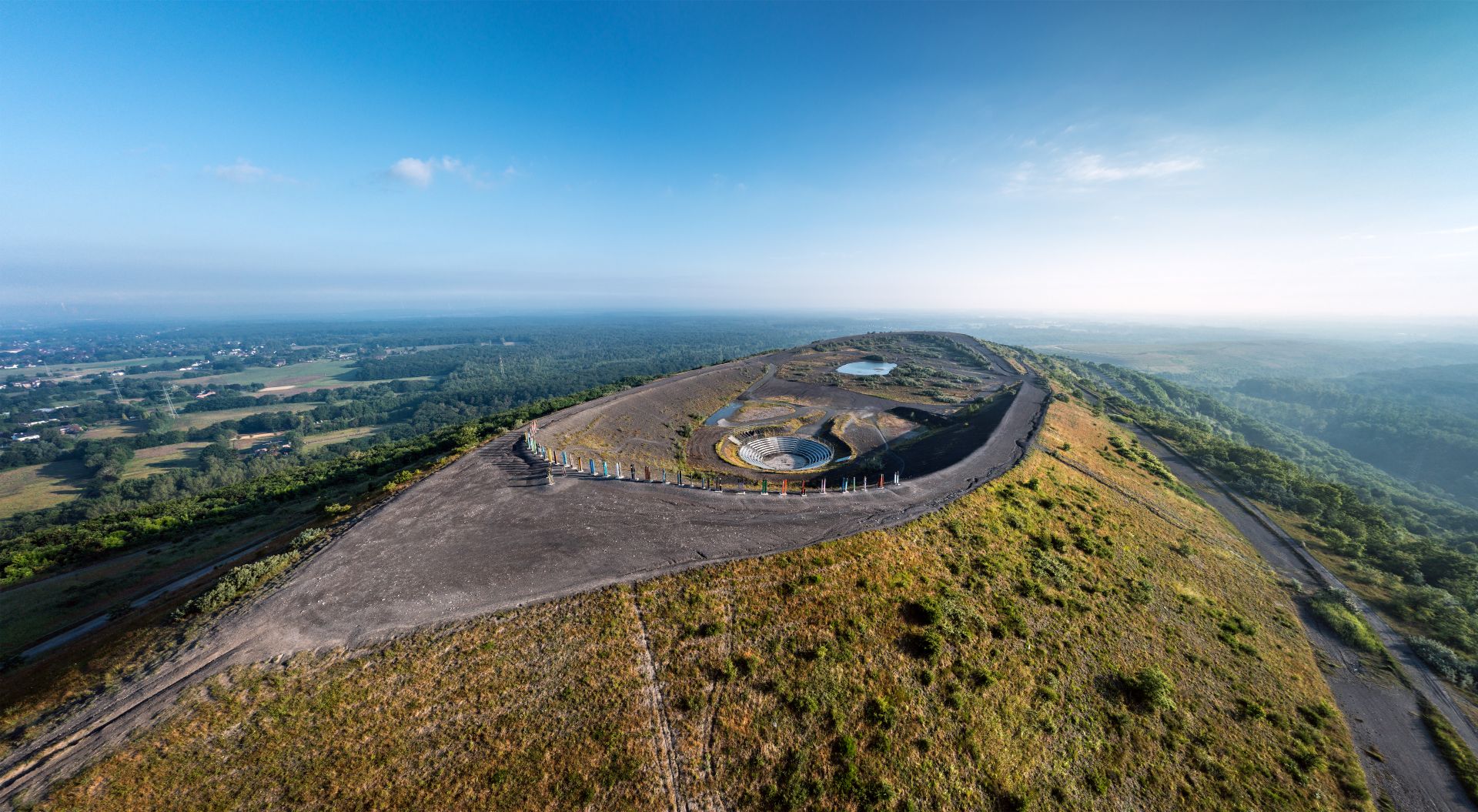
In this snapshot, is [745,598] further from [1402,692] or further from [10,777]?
[1402,692]

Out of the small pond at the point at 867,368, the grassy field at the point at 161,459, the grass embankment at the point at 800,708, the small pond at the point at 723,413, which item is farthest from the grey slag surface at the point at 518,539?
the grassy field at the point at 161,459

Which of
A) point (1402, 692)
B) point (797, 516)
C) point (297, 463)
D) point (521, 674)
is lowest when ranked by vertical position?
point (297, 463)

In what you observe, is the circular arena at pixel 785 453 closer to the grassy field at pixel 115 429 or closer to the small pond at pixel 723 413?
the small pond at pixel 723 413

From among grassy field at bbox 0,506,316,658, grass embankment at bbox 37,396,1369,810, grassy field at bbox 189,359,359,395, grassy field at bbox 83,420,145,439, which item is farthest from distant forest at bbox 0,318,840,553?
grass embankment at bbox 37,396,1369,810

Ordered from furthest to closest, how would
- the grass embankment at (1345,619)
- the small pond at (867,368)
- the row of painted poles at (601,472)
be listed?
the small pond at (867,368)
the row of painted poles at (601,472)
the grass embankment at (1345,619)

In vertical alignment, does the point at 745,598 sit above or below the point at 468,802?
above

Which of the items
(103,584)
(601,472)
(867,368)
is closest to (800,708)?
(601,472)

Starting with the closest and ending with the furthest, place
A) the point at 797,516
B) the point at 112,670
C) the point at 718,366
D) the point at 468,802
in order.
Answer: the point at 468,802
the point at 112,670
the point at 797,516
the point at 718,366

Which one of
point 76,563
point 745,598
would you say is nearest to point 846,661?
point 745,598
